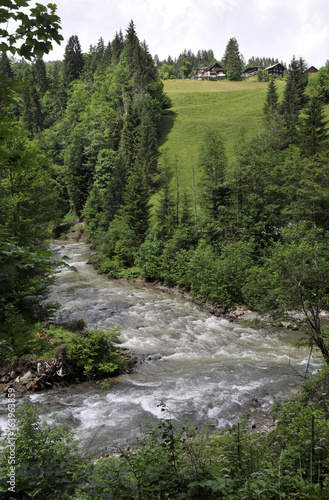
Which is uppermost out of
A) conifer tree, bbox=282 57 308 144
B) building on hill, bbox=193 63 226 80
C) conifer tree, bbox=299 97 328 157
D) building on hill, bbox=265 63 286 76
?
building on hill, bbox=193 63 226 80

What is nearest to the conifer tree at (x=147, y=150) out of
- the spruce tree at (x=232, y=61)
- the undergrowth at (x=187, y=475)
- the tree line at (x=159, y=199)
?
the tree line at (x=159, y=199)

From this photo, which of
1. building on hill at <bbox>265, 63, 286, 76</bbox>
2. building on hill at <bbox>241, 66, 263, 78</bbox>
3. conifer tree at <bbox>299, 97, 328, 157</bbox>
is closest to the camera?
conifer tree at <bbox>299, 97, 328, 157</bbox>

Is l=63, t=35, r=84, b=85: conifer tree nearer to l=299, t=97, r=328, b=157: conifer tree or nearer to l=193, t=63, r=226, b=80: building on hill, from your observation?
l=193, t=63, r=226, b=80: building on hill

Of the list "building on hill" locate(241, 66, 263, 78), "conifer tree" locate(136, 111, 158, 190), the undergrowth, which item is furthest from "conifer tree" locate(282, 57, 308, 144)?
"building on hill" locate(241, 66, 263, 78)

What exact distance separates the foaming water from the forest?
1.65m

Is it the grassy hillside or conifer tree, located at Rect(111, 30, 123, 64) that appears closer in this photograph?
the grassy hillside

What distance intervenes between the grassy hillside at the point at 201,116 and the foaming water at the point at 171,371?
98.1 ft

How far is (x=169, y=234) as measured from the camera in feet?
106

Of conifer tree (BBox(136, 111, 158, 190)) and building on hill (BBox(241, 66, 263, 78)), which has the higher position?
building on hill (BBox(241, 66, 263, 78))

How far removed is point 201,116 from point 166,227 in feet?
166

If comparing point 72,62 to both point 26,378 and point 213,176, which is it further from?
point 26,378

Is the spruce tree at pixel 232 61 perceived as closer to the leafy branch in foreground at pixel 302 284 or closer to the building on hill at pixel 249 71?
the building on hill at pixel 249 71

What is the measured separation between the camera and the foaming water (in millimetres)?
9328

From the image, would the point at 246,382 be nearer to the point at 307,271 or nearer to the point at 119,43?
the point at 307,271
